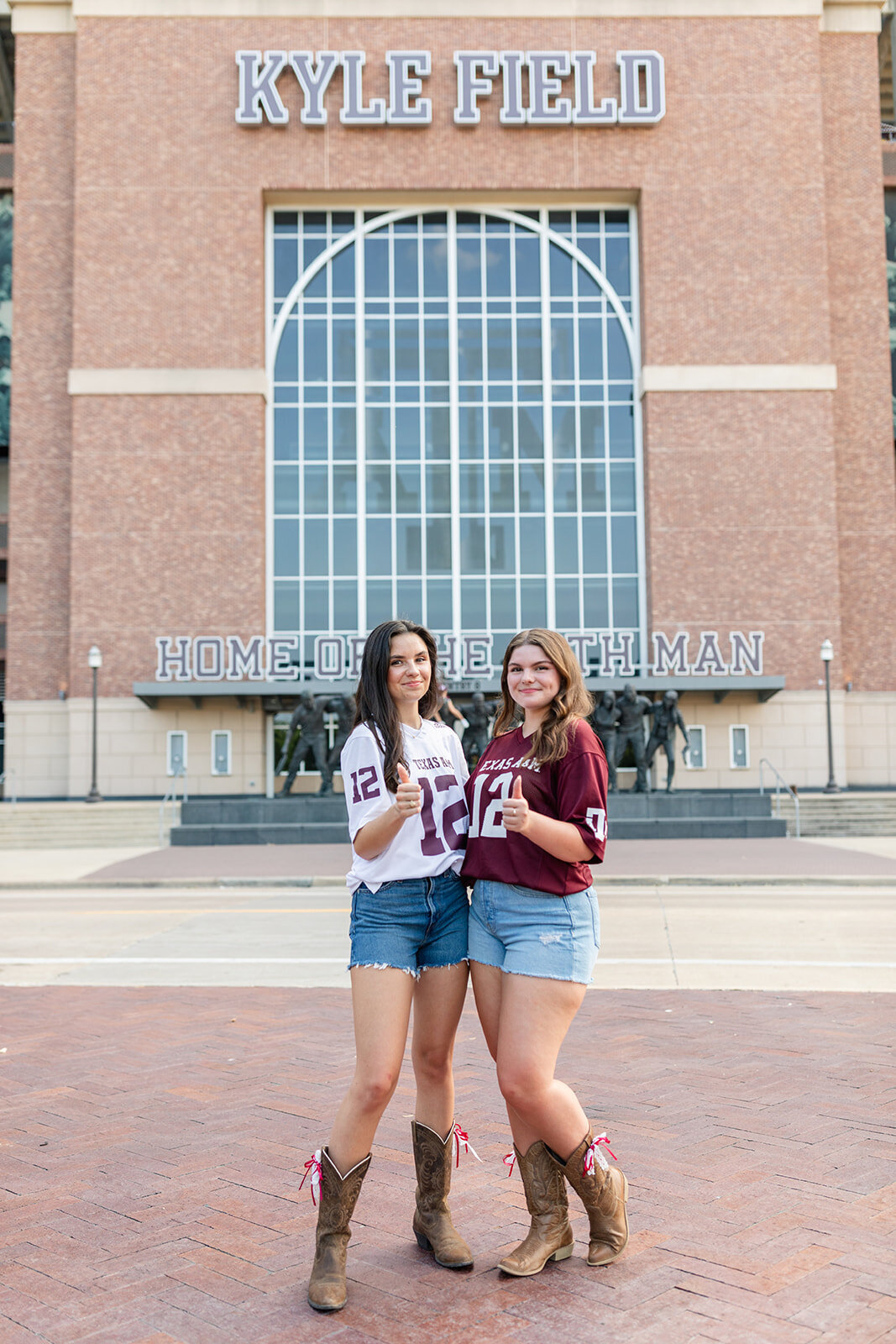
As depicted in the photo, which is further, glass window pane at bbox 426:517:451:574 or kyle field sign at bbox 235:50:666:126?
glass window pane at bbox 426:517:451:574

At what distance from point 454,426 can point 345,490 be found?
145 inches

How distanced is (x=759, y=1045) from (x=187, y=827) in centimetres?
1872

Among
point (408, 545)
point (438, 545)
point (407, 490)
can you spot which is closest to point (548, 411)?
point (407, 490)

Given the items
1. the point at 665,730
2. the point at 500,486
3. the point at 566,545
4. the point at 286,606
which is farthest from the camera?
the point at 500,486

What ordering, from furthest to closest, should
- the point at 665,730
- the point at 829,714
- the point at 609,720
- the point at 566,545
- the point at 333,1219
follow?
the point at 566,545
the point at 829,714
the point at 665,730
the point at 609,720
the point at 333,1219

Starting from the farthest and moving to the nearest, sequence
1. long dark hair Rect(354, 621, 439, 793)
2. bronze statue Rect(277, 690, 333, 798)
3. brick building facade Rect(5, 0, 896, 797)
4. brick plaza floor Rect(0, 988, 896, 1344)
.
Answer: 1. brick building facade Rect(5, 0, 896, 797)
2. bronze statue Rect(277, 690, 333, 798)
3. long dark hair Rect(354, 621, 439, 793)
4. brick plaza floor Rect(0, 988, 896, 1344)

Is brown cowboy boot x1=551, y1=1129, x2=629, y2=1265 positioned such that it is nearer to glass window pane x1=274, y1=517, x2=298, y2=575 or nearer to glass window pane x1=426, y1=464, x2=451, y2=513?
glass window pane x1=274, y1=517, x2=298, y2=575

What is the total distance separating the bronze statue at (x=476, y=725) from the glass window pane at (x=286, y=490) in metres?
10.8

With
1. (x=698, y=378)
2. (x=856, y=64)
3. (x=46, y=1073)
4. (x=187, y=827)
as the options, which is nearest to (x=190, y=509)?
(x=187, y=827)

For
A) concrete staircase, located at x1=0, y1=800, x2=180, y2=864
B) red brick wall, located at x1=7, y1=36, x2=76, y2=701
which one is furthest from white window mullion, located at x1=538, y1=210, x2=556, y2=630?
red brick wall, located at x1=7, y1=36, x2=76, y2=701

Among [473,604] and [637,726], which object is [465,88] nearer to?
[473,604]

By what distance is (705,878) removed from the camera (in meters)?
15.6

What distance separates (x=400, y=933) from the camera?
139 inches

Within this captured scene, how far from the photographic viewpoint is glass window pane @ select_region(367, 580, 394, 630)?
3388cm
